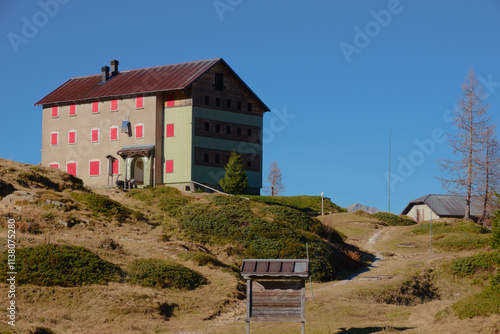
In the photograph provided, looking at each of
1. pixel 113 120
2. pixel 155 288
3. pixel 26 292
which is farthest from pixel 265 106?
pixel 26 292

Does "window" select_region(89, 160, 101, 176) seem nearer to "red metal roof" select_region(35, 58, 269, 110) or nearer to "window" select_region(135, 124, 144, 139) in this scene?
"window" select_region(135, 124, 144, 139)

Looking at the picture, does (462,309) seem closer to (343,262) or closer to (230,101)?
(343,262)

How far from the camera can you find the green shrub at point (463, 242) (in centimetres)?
4202

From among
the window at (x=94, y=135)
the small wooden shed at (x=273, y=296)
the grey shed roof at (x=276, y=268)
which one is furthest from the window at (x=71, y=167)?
the grey shed roof at (x=276, y=268)

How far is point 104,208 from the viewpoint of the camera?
40125mm

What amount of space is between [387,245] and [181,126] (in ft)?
71.8

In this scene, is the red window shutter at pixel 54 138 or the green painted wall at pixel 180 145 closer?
the green painted wall at pixel 180 145

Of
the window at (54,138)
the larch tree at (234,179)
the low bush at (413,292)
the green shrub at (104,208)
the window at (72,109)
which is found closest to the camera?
the low bush at (413,292)

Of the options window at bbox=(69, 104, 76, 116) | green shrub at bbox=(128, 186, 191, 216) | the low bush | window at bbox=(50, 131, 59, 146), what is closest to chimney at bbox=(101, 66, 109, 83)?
window at bbox=(69, 104, 76, 116)

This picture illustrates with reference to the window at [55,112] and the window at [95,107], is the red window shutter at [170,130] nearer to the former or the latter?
the window at [95,107]

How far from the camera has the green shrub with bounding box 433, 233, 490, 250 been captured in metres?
42.0

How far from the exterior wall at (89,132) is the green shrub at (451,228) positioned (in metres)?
25.9

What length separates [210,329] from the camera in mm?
22688

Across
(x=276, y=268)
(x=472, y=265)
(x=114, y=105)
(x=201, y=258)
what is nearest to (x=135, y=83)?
(x=114, y=105)
